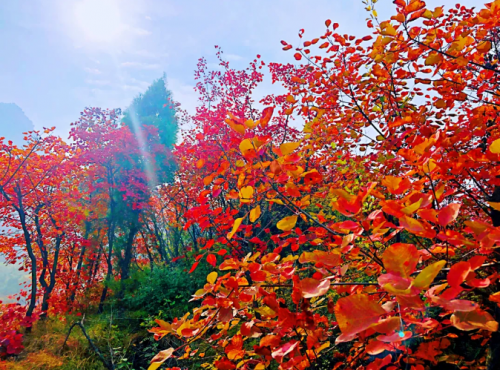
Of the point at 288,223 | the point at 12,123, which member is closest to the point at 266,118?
the point at 288,223

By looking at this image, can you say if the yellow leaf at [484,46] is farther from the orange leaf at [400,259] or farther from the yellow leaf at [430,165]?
the orange leaf at [400,259]

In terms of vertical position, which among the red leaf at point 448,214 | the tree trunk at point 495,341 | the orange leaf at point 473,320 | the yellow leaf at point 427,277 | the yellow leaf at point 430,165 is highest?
the yellow leaf at point 430,165

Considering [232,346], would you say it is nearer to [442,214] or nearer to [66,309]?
[442,214]

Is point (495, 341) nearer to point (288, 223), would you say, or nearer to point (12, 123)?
point (288, 223)

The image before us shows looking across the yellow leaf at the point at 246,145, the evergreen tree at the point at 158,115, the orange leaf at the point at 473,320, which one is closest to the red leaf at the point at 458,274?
the orange leaf at the point at 473,320

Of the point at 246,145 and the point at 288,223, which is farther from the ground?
the point at 246,145

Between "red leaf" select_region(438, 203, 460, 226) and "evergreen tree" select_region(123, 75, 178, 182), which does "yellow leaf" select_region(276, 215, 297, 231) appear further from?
"evergreen tree" select_region(123, 75, 178, 182)

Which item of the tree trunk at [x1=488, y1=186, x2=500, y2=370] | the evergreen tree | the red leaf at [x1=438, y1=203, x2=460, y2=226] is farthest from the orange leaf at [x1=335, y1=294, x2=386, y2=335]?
the evergreen tree

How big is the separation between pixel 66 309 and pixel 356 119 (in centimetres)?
821

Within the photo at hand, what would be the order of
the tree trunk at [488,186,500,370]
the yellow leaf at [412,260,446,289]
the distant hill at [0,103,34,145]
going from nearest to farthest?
the yellow leaf at [412,260,446,289] < the tree trunk at [488,186,500,370] < the distant hill at [0,103,34,145]

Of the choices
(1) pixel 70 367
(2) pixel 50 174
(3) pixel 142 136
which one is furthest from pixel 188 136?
(1) pixel 70 367

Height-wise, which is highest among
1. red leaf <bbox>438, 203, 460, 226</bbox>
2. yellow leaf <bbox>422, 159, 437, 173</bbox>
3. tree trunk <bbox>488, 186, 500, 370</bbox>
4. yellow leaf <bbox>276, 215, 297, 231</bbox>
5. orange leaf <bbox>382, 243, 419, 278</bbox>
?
yellow leaf <bbox>422, 159, 437, 173</bbox>

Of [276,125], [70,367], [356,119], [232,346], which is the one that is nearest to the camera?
[232,346]

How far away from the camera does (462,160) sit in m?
1.34
